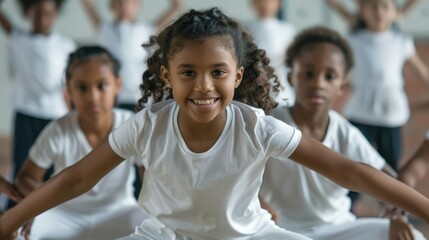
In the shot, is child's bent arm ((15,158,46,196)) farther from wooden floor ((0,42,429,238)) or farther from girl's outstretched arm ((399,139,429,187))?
wooden floor ((0,42,429,238))

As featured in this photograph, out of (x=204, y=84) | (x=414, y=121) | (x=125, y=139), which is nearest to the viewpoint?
(x=204, y=84)

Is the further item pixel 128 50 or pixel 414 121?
pixel 414 121

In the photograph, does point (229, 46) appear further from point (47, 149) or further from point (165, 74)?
point (47, 149)

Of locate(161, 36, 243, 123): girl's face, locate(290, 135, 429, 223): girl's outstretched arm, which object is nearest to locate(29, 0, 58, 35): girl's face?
locate(161, 36, 243, 123): girl's face

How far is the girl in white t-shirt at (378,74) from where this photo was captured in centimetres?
386

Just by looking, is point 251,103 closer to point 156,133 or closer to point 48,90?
point 156,133

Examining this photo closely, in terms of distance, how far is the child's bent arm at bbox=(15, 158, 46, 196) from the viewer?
245 centimetres

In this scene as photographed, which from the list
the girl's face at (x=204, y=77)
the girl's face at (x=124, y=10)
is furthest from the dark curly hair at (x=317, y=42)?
the girl's face at (x=124, y=10)

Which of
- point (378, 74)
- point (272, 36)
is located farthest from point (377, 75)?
point (272, 36)

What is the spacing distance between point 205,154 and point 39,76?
7.27 feet

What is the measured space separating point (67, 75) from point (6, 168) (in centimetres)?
206

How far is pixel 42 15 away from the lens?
405 cm

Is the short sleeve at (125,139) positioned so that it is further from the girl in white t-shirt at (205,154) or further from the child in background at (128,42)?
the child in background at (128,42)

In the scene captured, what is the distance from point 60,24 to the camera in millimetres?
5098
